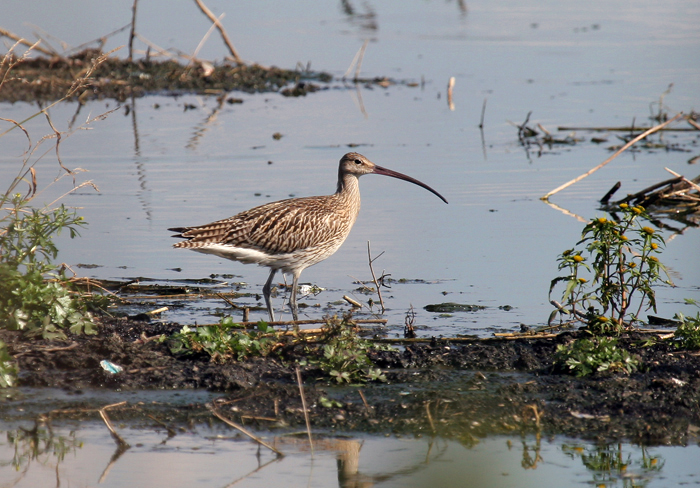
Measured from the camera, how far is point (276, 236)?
26.2 ft

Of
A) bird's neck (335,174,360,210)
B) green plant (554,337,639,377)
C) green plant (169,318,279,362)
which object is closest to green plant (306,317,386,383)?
green plant (169,318,279,362)

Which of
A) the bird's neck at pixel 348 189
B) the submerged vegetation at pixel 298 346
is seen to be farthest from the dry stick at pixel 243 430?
the bird's neck at pixel 348 189

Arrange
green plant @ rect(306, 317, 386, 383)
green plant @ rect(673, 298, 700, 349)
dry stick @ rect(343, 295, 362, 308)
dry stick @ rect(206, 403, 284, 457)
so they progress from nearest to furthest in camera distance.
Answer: dry stick @ rect(206, 403, 284, 457), green plant @ rect(306, 317, 386, 383), green plant @ rect(673, 298, 700, 349), dry stick @ rect(343, 295, 362, 308)

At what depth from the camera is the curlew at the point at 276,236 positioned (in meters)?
7.87

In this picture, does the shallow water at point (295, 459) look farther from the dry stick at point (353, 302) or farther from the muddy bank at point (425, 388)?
the dry stick at point (353, 302)

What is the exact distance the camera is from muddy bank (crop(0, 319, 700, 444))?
5086 millimetres

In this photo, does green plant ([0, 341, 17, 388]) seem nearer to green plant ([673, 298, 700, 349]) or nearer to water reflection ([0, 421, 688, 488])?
water reflection ([0, 421, 688, 488])

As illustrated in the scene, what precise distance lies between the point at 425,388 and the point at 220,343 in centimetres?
130

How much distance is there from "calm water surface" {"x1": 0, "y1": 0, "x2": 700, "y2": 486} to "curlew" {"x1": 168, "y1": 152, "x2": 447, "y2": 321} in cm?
37

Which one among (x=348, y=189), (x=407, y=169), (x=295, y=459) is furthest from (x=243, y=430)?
(x=407, y=169)

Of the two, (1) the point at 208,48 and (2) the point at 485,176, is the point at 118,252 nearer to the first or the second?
(2) the point at 485,176

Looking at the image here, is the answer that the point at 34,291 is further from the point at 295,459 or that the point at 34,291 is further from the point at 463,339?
the point at 463,339

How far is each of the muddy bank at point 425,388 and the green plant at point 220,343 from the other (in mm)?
79

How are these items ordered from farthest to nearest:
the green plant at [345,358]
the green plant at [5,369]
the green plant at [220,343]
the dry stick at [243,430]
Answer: the green plant at [220,343] < the green plant at [345,358] < the green plant at [5,369] < the dry stick at [243,430]
